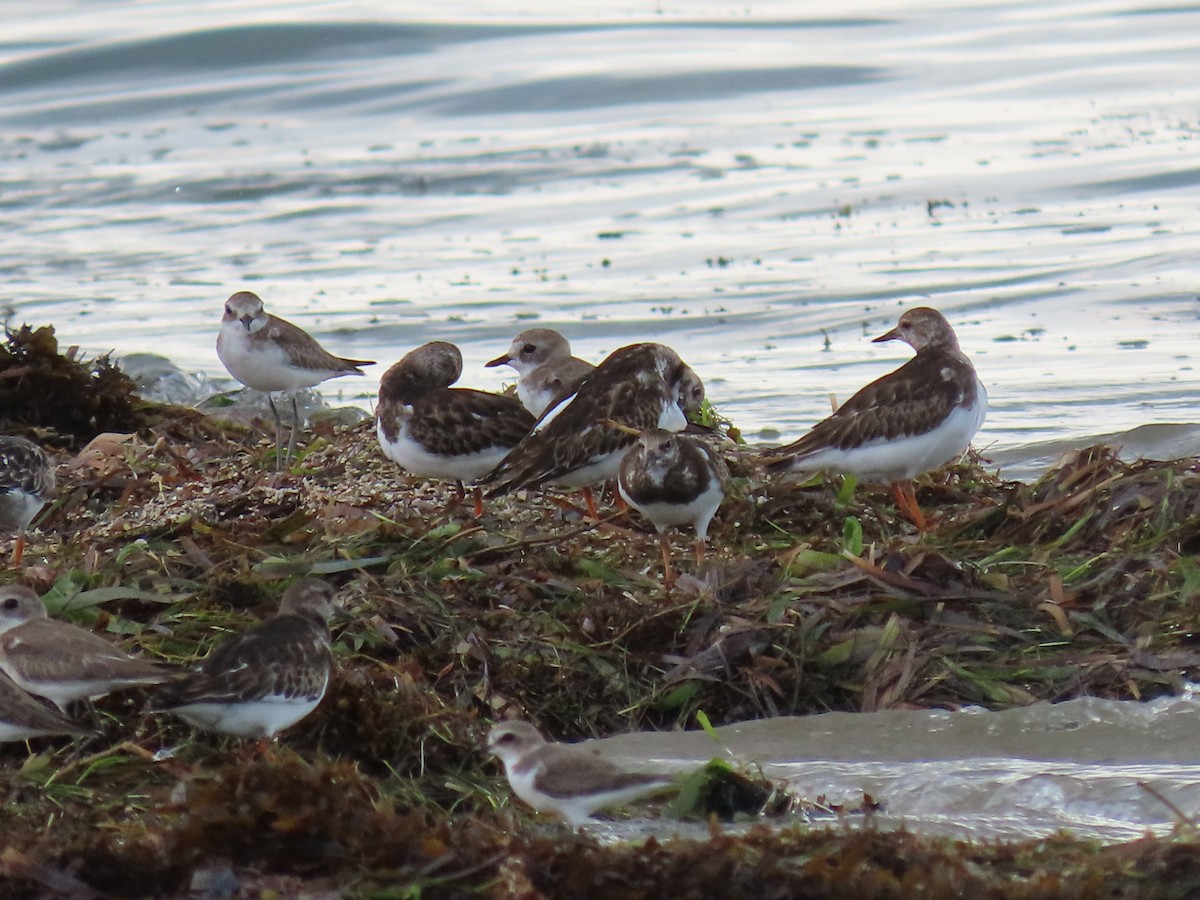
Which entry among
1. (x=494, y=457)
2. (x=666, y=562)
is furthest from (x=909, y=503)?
(x=494, y=457)

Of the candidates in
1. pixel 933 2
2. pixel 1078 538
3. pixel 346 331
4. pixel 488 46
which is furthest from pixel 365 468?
pixel 933 2

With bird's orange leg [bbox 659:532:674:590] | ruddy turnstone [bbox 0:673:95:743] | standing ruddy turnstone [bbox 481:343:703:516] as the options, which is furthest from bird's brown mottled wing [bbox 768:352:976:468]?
ruddy turnstone [bbox 0:673:95:743]

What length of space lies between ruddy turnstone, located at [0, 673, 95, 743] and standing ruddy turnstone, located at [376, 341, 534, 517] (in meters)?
2.32

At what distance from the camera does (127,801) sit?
3.87 m

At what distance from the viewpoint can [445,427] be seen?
6309mm

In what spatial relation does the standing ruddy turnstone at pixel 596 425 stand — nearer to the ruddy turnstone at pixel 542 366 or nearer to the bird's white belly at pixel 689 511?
the ruddy turnstone at pixel 542 366

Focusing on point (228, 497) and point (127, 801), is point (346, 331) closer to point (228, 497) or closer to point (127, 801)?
point (228, 497)

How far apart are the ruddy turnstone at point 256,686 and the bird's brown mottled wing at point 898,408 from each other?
2520mm

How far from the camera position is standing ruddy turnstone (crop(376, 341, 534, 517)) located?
629cm

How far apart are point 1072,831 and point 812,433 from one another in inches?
110

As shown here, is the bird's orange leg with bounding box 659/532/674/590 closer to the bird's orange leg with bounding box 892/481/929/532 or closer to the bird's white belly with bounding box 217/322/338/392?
the bird's orange leg with bounding box 892/481/929/532

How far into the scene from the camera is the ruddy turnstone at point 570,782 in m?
3.62

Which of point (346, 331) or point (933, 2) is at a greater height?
point (933, 2)

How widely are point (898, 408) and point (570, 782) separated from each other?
3031 mm
